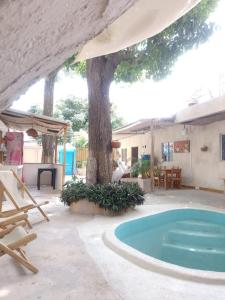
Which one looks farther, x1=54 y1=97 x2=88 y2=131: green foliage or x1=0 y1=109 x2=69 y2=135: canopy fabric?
x1=54 y1=97 x2=88 y2=131: green foliage

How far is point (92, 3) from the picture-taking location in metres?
0.77

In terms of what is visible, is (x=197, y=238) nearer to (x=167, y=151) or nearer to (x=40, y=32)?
(x=40, y=32)

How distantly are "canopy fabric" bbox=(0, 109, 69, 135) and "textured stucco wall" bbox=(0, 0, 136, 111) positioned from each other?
355 inches

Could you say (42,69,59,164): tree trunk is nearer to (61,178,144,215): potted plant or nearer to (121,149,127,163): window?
(61,178,144,215): potted plant

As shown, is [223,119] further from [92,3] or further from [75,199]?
[92,3]

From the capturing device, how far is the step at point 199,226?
682cm

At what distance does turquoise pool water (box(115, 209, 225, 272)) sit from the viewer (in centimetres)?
537

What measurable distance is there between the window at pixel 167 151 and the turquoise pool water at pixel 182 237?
680 cm

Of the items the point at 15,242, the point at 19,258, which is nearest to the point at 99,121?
the point at 15,242

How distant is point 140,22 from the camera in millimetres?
1208

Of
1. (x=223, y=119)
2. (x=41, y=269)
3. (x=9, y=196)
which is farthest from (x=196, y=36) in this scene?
(x=41, y=269)

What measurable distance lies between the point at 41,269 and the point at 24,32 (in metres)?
3.42

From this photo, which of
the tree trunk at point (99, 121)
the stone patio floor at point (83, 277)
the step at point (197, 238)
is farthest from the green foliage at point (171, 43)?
the stone patio floor at point (83, 277)

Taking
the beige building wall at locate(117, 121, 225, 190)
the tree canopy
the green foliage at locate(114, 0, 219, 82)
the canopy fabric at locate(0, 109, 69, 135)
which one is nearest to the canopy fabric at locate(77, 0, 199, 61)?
the tree canopy
